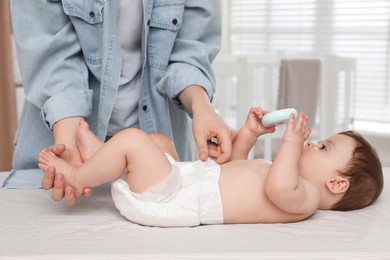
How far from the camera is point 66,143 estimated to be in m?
1.29

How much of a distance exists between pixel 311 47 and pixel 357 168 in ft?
12.1

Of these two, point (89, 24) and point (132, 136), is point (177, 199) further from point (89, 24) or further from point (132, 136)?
point (89, 24)

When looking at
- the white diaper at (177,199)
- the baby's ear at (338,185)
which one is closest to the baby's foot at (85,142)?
the white diaper at (177,199)

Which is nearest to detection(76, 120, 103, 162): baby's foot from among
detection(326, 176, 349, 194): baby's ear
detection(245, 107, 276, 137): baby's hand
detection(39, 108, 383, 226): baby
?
detection(39, 108, 383, 226): baby

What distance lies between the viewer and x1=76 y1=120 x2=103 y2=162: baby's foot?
1275 millimetres

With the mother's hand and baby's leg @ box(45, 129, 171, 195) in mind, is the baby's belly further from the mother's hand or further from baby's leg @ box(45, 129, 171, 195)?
the mother's hand

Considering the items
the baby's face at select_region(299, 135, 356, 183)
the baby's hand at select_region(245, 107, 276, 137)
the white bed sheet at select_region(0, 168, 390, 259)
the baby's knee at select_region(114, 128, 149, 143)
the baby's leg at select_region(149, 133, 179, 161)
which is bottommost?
the white bed sheet at select_region(0, 168, 390, 259)

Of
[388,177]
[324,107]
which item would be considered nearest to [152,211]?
[388,177]

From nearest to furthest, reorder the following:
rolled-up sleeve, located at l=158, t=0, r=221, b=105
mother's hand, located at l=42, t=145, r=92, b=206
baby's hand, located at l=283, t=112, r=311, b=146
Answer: mother's hand, located at l=42, t=145, r=92, b=206, baby's hand, located at l=283, t=112, r=311, b=146, rolled-up sleeve, located at l=158, t=0, r=221, b=105

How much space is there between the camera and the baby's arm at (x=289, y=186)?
3.78 ft

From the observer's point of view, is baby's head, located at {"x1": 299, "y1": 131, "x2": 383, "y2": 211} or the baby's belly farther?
baby's head, located at {"x1": 299, "y1": 131, "x2": 383, "y2": 211}

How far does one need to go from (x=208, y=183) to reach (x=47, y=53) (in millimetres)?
505

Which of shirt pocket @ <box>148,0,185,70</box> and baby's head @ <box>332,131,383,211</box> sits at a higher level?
shirt pocket @ <box>148,0,185,70</box>

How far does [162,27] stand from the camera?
1.49 m
